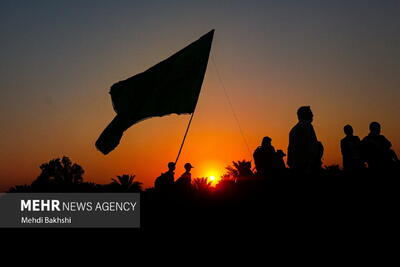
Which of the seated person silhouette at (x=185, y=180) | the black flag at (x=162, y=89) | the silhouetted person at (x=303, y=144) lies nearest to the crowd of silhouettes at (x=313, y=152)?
the silhouetted person at (x=303, y=144)

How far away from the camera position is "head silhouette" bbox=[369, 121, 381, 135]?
30.7 ft

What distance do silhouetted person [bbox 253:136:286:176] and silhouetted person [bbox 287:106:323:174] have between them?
9.31ft

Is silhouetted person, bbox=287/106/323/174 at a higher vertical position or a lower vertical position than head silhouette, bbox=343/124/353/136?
lower

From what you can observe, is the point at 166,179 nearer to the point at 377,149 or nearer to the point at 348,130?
the point at 348,130

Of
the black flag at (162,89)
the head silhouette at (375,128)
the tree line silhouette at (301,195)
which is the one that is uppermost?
the black flag at (162,89)

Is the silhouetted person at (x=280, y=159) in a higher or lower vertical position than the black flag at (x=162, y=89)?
lower

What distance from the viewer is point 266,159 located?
10.6 m

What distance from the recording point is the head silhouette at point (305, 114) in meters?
7.64

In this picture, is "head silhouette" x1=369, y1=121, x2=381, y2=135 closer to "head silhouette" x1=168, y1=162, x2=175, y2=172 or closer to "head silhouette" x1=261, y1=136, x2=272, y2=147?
"head silhouette" x1=261, y1=136, x2=272, y2=147

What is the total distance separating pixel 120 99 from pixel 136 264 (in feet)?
14.5

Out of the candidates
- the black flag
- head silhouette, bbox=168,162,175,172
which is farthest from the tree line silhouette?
the black flag

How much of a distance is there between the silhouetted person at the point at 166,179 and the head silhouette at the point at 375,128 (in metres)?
5.28

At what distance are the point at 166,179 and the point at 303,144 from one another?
5119mm

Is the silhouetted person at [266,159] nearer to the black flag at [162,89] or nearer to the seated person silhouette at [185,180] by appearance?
the seated person silhouette at [185,180]
